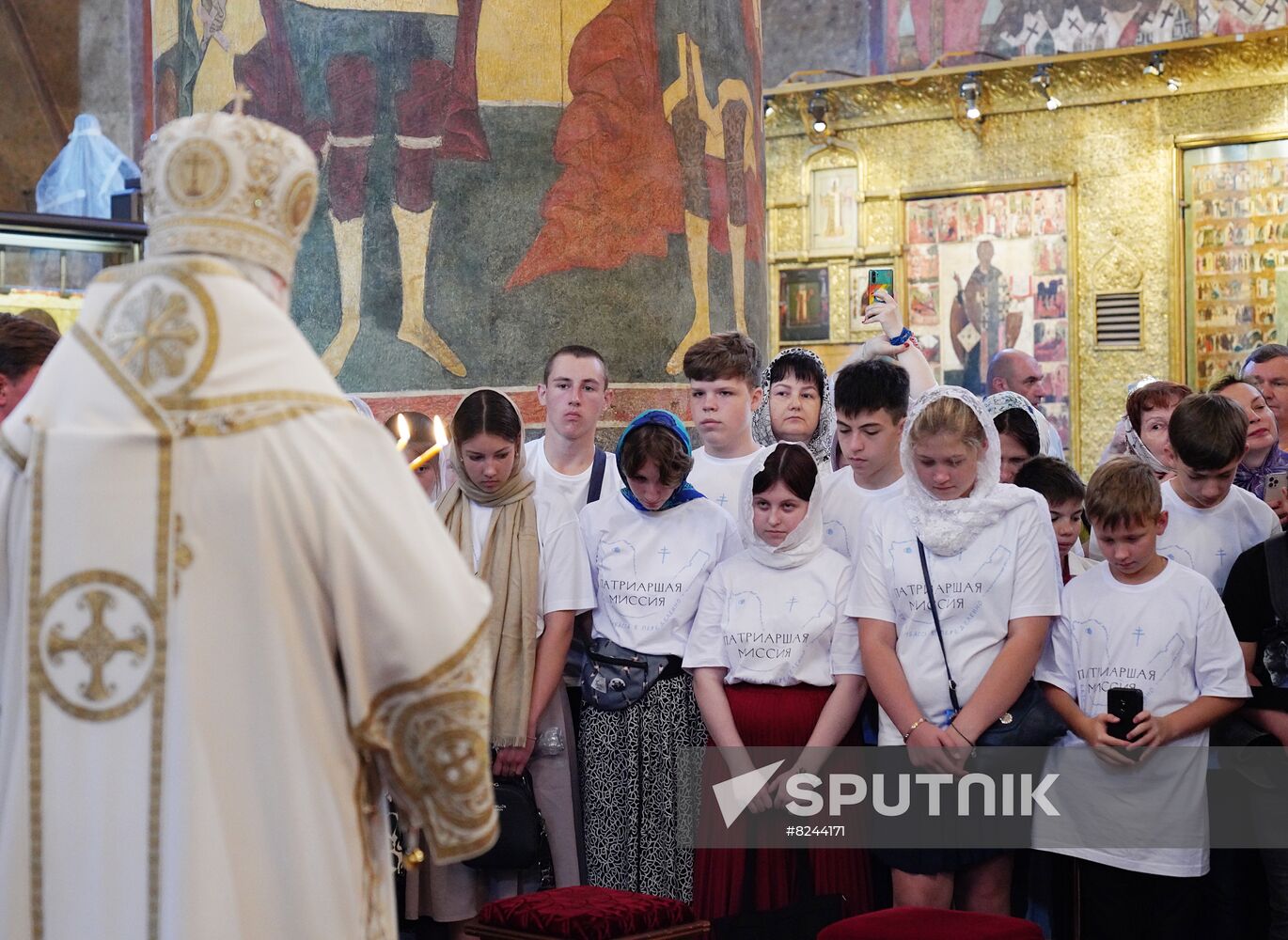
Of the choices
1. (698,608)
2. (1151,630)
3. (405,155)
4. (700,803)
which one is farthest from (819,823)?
(405,155)

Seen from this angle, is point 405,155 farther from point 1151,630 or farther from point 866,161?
point 866,161

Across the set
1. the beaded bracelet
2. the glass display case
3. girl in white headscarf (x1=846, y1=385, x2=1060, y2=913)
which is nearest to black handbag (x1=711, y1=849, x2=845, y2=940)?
girl in white headscarf (x1=846, y1=385, x2=1060, y2=913)

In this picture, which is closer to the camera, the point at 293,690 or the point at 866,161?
the point at 293,690

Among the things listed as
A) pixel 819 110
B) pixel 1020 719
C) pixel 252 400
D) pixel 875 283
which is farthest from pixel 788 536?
pixel 819 110

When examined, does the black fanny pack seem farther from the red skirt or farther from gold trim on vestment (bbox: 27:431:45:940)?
gold trim on vestment (bbox: 27:431:45:940)

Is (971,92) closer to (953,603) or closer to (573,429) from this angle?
(573,429)

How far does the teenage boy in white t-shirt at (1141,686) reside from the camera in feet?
15.3

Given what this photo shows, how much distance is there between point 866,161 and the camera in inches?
568

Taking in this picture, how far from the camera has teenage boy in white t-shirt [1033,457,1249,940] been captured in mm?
4656

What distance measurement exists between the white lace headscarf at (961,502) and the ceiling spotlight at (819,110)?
986 centimetres

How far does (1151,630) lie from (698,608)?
1472 millimetres

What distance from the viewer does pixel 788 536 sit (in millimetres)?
5074

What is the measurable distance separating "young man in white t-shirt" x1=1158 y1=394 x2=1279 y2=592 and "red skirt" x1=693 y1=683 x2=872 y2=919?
4.49 feet

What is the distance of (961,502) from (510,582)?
1.57 metres
